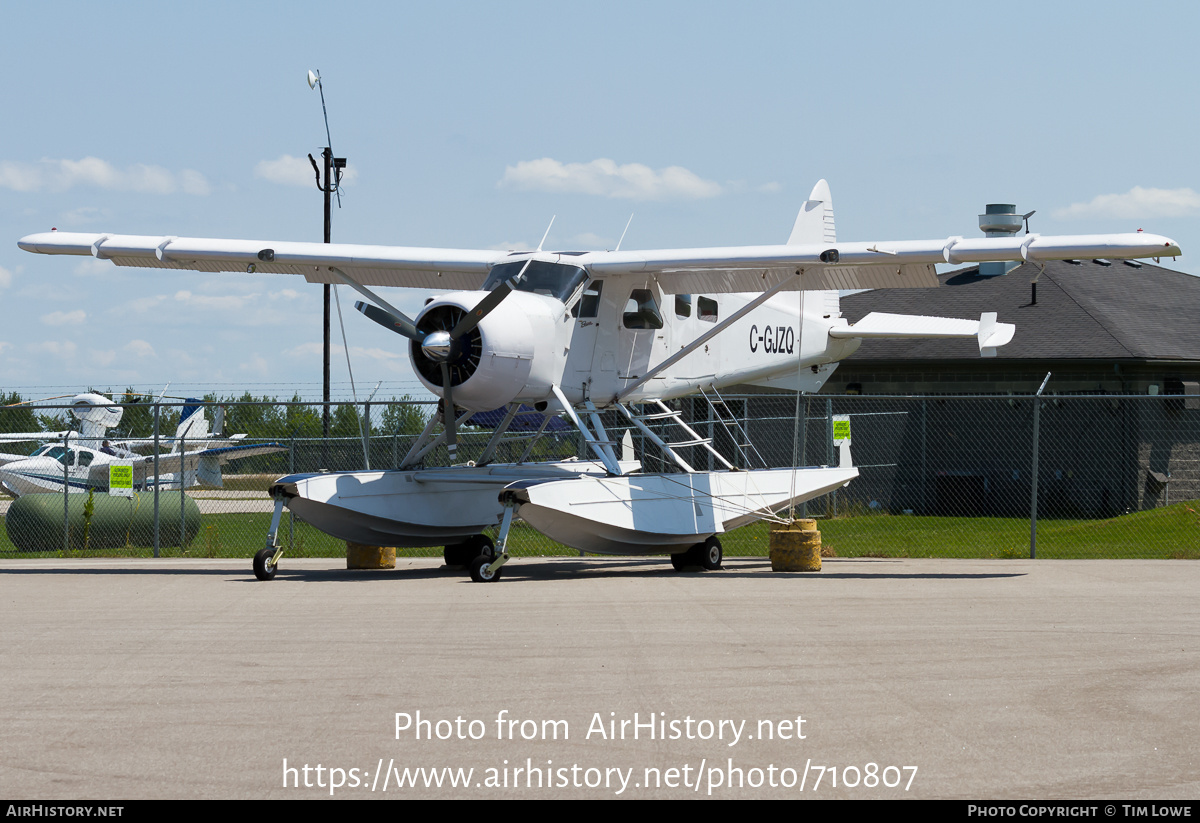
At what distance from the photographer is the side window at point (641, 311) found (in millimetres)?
15234

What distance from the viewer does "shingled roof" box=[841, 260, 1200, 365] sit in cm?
2542

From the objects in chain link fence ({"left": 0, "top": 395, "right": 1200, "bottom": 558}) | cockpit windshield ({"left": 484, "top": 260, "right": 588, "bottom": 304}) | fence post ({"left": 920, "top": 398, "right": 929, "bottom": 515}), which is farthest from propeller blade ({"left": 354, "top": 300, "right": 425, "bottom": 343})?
fence post ({"left": 920, "top": 398, "right": 929, "bottom": 515})

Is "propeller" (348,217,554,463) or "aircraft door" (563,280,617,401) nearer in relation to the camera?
"propeller" (348,217,554,463)

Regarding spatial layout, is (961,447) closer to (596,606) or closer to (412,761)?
(596,606)

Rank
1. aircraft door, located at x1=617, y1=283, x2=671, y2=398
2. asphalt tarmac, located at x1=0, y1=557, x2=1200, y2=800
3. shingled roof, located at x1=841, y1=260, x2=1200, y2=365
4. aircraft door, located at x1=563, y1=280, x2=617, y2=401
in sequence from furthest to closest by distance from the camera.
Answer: shingled roof, located at x1=841, y1=260, x2=1200, y2=365 < aircraft door, located at x1=617, y1=283, x2=671, y2=398 < aircraft door, located at x1=563, y1=280, x2=617, y2=401 < asphalt tarmac, located at x1=0, y1=557, x2=1200, y2=800

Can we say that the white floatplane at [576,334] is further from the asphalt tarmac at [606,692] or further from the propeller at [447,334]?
the asphalt tarmac at [606,692]

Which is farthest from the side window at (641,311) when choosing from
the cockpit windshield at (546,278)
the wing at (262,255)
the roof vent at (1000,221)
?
the roof vent at (1000,221)

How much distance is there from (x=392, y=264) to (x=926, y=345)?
15006 mm

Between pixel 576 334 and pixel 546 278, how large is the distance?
74 centimetres

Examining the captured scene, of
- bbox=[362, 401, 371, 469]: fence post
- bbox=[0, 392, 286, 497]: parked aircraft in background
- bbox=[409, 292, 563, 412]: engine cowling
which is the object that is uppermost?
bbox=[409, 292, 563, 412]: engine cowling

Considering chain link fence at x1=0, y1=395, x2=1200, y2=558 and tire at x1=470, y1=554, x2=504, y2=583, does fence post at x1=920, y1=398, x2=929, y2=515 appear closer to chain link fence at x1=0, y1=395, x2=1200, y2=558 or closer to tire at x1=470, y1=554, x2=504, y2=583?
chain link fence at x1=0, y1=395, x2=1200, y2=558

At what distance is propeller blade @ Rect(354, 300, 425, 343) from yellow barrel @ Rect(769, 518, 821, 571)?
4.65m

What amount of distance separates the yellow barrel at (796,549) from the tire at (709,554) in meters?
0.73

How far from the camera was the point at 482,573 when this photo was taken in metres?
12.8
